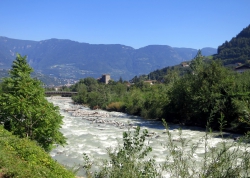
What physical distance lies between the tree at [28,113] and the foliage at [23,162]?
276 cm

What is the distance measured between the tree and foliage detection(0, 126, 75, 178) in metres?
2.76

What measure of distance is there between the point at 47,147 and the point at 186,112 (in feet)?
71.4

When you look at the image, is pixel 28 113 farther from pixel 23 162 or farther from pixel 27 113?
pixel 23 162

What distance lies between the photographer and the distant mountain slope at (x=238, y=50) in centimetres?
11388

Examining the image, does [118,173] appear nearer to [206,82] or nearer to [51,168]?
[51,168]

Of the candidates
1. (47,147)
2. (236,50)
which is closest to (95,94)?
(47,147)

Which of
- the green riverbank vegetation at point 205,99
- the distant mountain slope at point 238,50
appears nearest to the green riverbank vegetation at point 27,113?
the green riverbank vegetation at point 205,99

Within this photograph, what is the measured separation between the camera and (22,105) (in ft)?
40.6

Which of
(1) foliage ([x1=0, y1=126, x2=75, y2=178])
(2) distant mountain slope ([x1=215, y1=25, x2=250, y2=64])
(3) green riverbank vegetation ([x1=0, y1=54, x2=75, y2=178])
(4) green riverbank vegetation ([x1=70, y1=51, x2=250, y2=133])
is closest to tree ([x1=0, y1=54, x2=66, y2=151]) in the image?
(3) green riverbank vegetation ([x1=0, y1=54, x2=75, y2=178])

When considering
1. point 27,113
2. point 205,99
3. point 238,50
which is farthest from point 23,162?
point 238,50

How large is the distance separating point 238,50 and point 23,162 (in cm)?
13298

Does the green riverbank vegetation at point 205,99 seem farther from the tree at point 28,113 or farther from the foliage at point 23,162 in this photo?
the foliage at point 23,162

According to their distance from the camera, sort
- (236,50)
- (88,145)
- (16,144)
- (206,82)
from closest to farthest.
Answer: (16,144)
(88,145)
(206,82)
(236,50)

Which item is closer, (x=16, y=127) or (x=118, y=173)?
(x=118, y=173)
